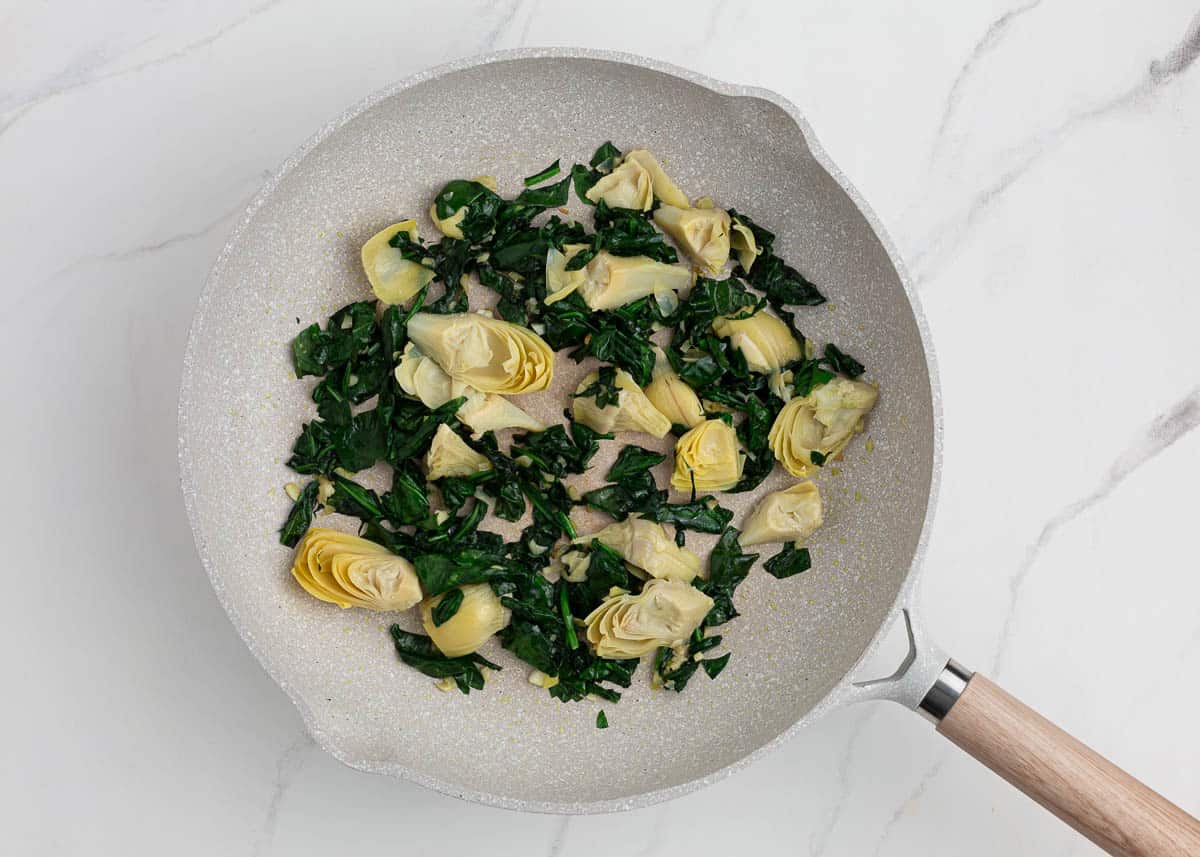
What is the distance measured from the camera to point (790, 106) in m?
1.51

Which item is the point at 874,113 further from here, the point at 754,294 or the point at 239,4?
the point at 239,4

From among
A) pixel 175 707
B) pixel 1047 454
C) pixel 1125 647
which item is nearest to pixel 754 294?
pixel 1047 454

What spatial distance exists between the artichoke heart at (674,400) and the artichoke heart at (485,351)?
17 centimetres

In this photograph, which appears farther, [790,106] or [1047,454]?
[1047,454]

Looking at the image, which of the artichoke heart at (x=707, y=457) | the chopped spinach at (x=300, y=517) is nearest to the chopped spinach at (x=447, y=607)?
the chopped spinach at (x=300, y=517)

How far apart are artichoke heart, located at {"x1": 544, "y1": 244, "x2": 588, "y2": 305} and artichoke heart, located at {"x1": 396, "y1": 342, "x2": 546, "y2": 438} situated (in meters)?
0.18

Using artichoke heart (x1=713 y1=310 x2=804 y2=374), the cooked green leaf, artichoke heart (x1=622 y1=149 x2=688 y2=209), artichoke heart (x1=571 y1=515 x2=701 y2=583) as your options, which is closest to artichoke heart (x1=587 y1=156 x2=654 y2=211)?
artichoke heart (x1=622 y1=149 x2=688 y2=209)

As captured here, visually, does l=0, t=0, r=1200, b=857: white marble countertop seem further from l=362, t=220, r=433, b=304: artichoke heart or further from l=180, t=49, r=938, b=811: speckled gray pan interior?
l=362, t=220, r=433, b=304: artichoke heart

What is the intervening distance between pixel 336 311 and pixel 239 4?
522 mm

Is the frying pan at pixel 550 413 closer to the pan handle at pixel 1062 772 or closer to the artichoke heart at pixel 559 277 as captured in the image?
the pan handle at pixel 1062 772

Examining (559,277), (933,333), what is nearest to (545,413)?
(559,277)

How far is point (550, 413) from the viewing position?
1.70m

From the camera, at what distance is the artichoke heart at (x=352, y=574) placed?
1568 mm

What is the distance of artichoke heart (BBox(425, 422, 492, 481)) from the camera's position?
1606 millimetres
